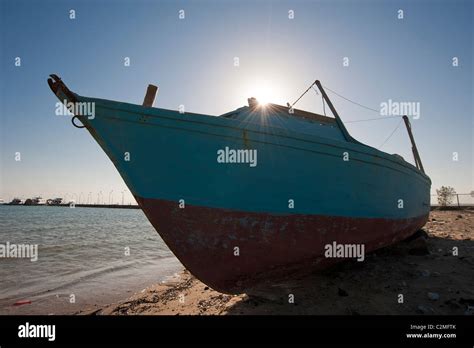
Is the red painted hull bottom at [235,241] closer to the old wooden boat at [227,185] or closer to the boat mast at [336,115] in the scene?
the old wooden boat at [227,185]

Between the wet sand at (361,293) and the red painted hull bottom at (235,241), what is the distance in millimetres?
504

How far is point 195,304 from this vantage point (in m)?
5.43

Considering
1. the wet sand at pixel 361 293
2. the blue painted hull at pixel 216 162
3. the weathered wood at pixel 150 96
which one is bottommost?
the wet sand at pixel 361 293

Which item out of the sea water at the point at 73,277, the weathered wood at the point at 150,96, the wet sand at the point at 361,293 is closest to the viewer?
the wet sand at the point at 361,293

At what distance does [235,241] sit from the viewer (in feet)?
14.0

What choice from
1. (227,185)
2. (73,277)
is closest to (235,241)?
(227,185)

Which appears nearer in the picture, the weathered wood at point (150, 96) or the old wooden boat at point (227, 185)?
the old wooden boat at point (227, 185)

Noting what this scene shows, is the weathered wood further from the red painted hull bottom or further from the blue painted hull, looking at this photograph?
the red painted hull bottom

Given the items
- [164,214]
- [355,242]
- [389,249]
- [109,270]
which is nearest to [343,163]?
[355,242]

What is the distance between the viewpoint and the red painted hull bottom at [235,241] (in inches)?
165

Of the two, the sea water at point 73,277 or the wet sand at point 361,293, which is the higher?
the wet sand at point 361,293

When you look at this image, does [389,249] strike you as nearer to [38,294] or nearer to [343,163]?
[343,163]

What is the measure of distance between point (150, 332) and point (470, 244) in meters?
9.44

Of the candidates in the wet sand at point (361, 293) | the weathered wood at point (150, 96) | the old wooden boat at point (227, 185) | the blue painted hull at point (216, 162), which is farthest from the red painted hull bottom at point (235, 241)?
the weathered wood at point (150, 96)
